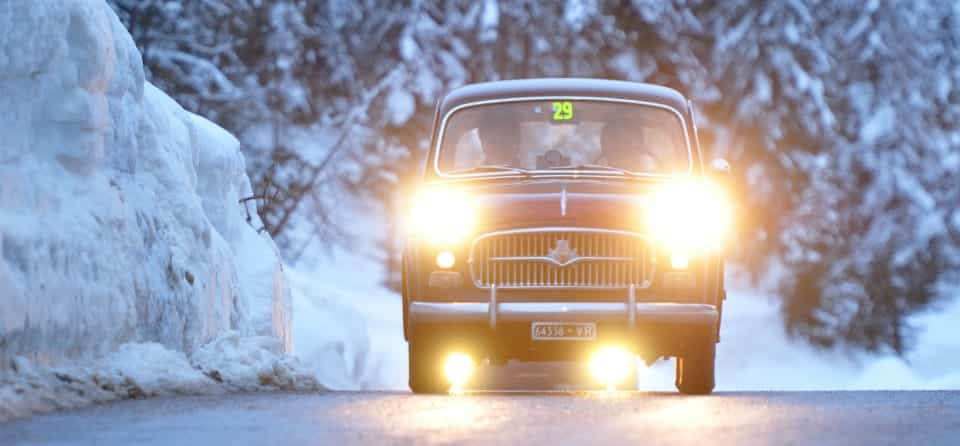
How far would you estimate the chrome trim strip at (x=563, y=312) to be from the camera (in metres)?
12.6

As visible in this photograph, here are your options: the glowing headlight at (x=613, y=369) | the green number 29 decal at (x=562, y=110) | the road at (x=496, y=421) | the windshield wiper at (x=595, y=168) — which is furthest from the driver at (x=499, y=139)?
the glowing headlight at (x=613, y=369)

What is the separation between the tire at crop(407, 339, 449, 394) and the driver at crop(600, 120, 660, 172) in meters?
1.88

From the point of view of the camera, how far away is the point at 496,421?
33.1 ft

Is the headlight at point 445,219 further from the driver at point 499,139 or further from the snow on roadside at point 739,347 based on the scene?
the snow on roadside at point 739,347

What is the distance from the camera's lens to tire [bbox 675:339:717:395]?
42.9ft

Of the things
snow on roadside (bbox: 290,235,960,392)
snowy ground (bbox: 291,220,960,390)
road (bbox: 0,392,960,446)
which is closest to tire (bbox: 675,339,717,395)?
road (bbox: 0,392,960,446)

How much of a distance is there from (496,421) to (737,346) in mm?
27962

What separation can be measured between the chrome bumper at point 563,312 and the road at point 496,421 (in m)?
0.49

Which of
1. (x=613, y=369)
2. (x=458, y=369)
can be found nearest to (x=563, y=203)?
(x=458, y=369)

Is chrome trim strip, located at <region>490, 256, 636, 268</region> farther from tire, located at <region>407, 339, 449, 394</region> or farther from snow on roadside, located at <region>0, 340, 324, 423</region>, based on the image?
snow on roadside, located at <region>0, 340, 324, 423</region>

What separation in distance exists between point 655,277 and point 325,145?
3101cm

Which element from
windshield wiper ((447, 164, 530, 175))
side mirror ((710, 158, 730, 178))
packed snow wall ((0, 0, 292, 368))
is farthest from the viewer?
side mirror ((710, 158, 730, 178))

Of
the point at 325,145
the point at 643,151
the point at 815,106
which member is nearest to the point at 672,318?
the point at 643,151

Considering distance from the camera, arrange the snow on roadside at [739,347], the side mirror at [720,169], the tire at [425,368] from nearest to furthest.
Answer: the tire at [425,368]
the side mirror at [720,169]
the snow on roadside at [739,347]
